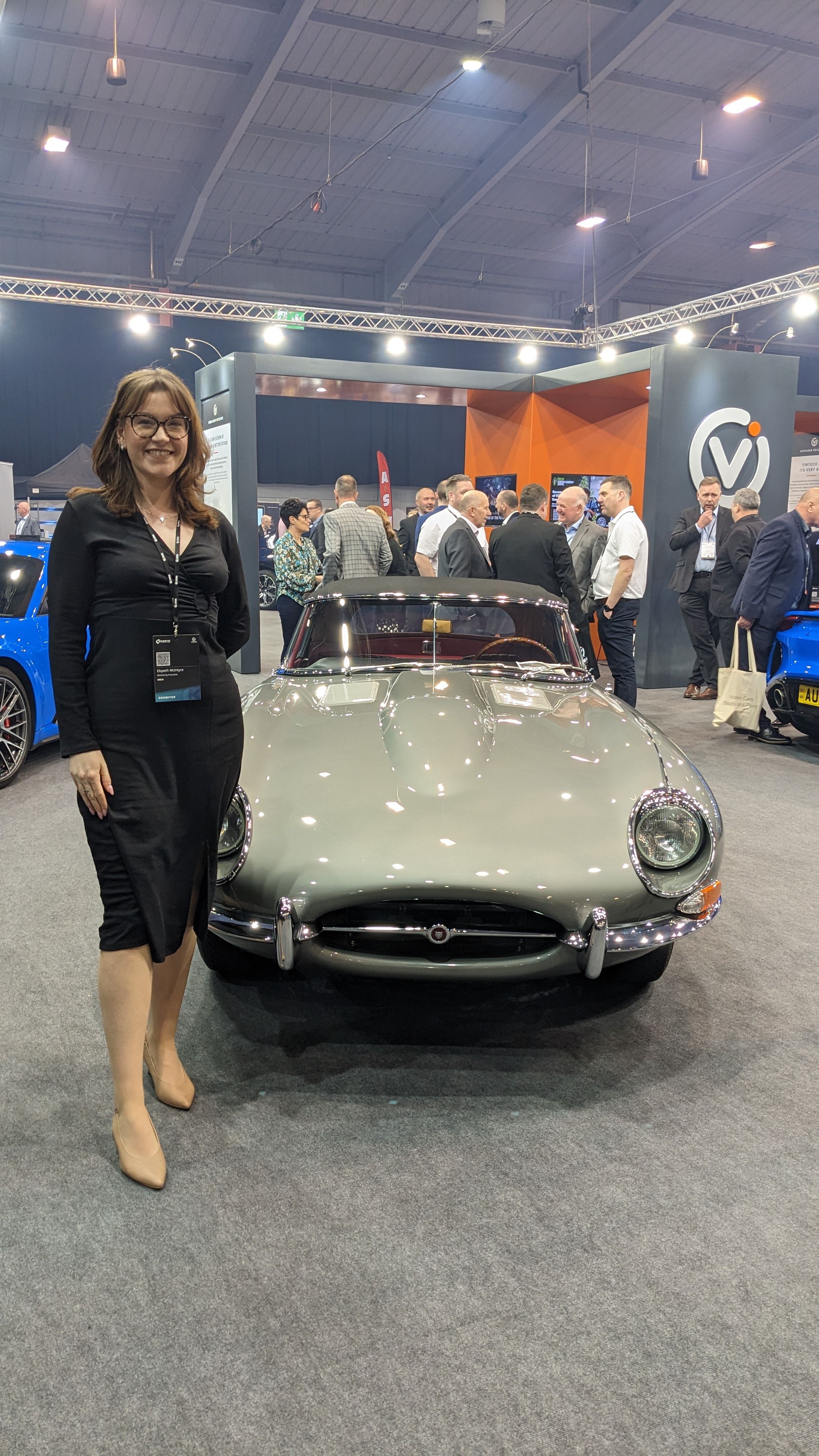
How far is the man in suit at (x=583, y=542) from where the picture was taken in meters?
6.82

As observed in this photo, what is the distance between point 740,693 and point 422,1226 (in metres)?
5.02

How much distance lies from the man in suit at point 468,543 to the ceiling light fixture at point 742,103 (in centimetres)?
1175

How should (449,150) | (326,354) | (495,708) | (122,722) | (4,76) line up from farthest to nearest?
(326,354) < (449,150) < (4,76) < (495,708) < (122,722)

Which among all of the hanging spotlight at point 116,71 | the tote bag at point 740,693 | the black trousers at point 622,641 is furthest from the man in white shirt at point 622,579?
the hanging spotlight at point 116,71

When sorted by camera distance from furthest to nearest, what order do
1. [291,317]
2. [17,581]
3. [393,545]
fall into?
[291,317] → [393,545] → [17,581]

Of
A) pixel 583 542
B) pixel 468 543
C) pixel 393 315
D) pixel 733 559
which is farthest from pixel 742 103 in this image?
pixel 468 543

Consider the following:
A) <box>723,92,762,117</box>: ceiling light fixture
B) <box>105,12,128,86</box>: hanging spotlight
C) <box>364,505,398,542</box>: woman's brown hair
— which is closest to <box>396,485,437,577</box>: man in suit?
<box>364,505,398,542</box>: woman's brown hair

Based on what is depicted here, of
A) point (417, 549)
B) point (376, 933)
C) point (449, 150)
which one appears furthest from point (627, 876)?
point (449, 150)

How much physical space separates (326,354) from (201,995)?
21.3 m

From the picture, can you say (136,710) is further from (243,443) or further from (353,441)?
(353,441)

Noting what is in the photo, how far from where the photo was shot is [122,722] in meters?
1.92

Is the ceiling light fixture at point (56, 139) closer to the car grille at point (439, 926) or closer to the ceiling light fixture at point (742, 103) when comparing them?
the ceiling light fixture at point (742, 103)

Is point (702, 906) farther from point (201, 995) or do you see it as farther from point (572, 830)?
point (201, 995)

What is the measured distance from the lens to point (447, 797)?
248cm
